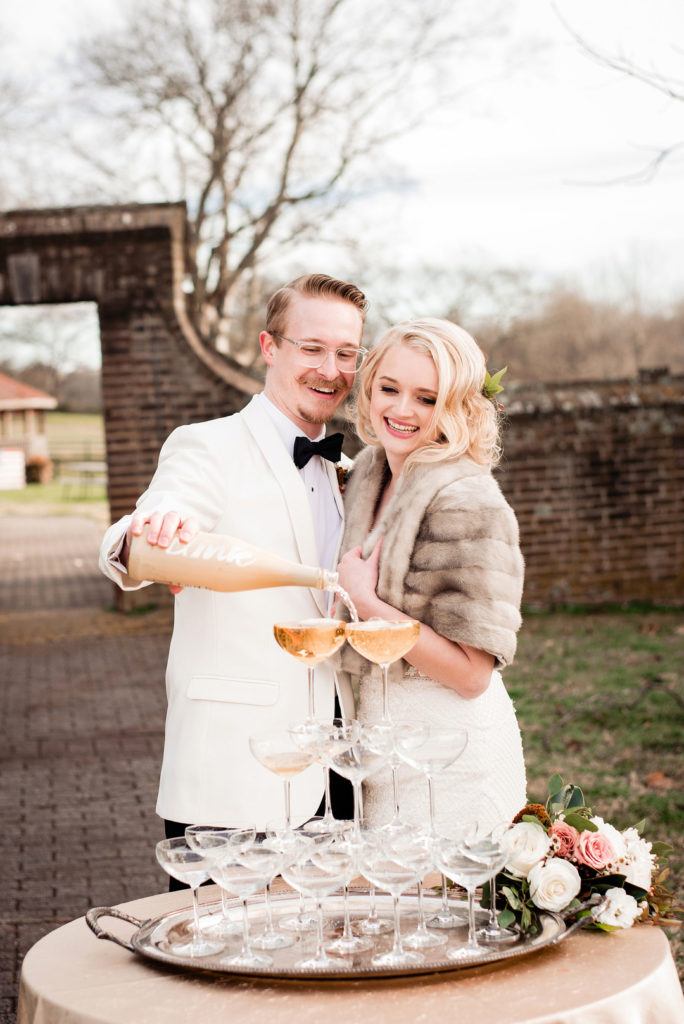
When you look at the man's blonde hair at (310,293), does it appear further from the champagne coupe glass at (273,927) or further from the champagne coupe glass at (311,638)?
the champagne coupe glass at (273,927)

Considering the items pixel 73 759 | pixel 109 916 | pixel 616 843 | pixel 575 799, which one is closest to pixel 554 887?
pixel 616 843

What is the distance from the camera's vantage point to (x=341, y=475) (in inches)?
137

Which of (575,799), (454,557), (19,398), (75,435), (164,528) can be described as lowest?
(575,799)

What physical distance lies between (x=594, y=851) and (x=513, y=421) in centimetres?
919

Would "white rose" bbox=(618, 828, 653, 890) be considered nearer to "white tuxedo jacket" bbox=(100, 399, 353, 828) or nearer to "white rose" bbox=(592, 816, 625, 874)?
"white rose" bbox=(592, 816, 625, 874)

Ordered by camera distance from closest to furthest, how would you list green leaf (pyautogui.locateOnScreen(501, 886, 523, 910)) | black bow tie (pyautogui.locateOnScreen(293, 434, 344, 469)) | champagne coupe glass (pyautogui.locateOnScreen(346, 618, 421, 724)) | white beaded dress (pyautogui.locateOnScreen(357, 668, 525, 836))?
green leaf (pyautogui.locateOnScreen(501, 886, 523, 910))
champagne coupe glass (pyautogui.locateOnScreen(346, 618, 421, 724))
white beaded dress (pyautogui.locateOnScreen(357, 668, 525, 836))
black bow tie (pyautogui.locateOnScreen(293, 434, 344, 469))

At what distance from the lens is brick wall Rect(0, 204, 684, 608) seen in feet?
37.3

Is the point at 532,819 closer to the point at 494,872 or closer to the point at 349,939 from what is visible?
the point at 494,872

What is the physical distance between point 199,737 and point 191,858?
0.74 metres

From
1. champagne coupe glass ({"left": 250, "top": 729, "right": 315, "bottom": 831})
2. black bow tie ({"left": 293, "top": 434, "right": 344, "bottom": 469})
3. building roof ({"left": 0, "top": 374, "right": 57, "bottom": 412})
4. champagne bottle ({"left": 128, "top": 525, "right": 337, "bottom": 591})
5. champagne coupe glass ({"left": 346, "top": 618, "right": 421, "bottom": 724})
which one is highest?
building roof ({"left": 0, "top": 374, "right": 57, "bottom": 412})

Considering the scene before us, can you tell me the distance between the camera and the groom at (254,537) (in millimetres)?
2930

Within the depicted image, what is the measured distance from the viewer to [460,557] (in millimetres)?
2783

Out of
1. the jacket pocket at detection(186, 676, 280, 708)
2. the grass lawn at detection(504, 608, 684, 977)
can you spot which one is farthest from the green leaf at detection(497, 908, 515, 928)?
the grass lawn at detection(504, 608, 684, 977)

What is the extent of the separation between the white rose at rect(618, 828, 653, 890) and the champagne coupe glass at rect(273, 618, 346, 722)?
0.72 m
